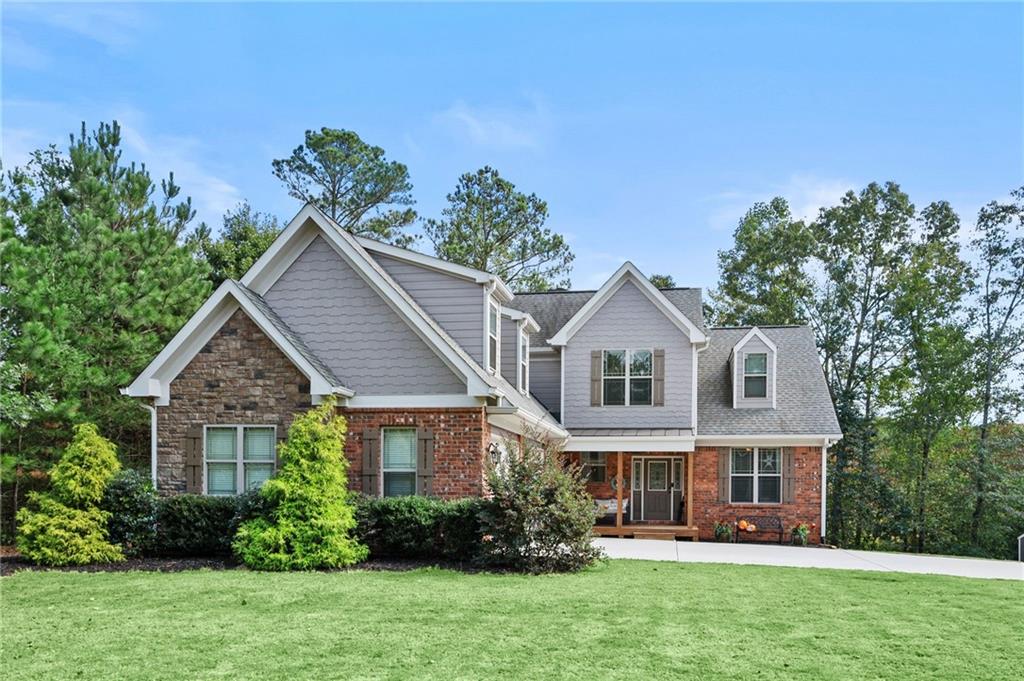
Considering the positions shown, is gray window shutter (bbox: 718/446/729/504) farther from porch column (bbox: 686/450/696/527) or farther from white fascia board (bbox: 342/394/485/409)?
white fascia board (bbox: 342/394/485/409)

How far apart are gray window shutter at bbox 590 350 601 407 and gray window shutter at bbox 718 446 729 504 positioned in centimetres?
340

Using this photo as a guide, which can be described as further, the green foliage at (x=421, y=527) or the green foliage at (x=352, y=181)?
the green foliage at (x=352, y=181)

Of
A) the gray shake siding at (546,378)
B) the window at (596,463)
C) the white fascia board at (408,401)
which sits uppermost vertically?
the gray shake siding at (546,378)

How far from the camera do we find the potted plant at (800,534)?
2092 cm

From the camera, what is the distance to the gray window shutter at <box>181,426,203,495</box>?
15242mm

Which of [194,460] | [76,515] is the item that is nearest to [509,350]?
[194,460]

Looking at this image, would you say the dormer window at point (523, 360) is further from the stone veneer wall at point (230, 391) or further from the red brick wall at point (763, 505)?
the stone veneer wall at point (230, 391)

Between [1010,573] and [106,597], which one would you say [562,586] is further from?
[1010,573]

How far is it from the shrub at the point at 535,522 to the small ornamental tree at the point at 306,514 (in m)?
2.27

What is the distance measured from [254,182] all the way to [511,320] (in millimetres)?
17957

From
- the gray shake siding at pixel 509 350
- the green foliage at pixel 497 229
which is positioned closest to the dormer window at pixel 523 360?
the gray shake siding at pixel 509 350

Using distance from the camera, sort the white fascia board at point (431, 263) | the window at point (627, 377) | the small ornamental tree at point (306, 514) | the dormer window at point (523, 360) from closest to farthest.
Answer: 1. the small ornamental tree at point (306, 514)
2. the white fascia board at point (431, 263)
3. the dormer window at point (523, 360)
4. the window at point (627, 377)

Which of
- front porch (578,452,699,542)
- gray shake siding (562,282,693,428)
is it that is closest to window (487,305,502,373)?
gray shake siding (562,282,693,428)

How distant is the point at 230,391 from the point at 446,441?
393 cm
